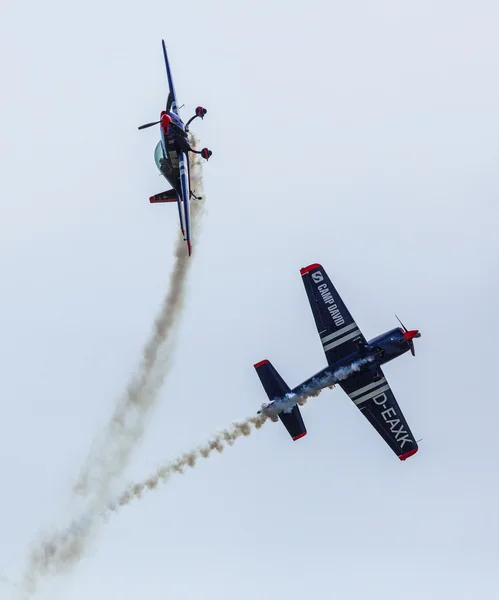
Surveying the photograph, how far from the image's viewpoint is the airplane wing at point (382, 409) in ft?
198

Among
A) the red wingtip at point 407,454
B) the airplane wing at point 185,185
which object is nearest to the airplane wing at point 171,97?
the airplane wing at point 185,185

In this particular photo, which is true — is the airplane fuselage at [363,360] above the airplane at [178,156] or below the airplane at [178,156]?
below

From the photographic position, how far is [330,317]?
→ 59312 millimetres

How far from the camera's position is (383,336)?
58312 millimetres

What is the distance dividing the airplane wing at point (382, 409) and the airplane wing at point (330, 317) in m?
1.73

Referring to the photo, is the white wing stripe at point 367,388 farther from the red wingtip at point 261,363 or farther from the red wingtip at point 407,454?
the red wingtip at point 261,363

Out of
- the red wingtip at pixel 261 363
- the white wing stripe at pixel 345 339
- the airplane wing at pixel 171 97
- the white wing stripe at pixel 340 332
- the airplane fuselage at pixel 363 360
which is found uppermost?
the airplane wing at pixel 171 97

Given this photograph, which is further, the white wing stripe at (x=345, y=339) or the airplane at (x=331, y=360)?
the white wing stripe at (x=345, y=339)

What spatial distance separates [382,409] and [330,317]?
210 inches

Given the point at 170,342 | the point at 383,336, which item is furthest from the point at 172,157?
the point at 383,336

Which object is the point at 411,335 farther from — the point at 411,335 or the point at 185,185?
the point at 185,185

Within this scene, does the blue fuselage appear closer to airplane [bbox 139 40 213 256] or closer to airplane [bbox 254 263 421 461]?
airplane [bbox 254 263 421 461]

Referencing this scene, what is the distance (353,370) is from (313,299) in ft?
12.2

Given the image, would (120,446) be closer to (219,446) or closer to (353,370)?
(219,446)
